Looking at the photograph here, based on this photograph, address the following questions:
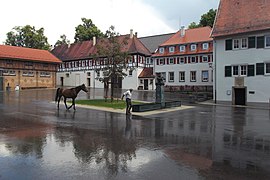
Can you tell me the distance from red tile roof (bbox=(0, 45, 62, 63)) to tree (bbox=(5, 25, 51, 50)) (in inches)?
490

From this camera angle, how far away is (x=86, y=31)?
6812cm

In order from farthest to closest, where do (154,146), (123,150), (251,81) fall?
(251,81) → (154,146) → (123,150)

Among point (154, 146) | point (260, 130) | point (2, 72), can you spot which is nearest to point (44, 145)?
point (154, 146)

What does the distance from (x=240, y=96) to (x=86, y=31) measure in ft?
160

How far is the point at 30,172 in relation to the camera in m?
5.66

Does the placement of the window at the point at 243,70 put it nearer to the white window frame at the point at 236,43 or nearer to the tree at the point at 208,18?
the white window frame at the point at 236,43

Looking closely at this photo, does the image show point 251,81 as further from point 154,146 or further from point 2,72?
point 2,72

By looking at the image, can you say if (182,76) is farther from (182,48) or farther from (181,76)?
(182,48)

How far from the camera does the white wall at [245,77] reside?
2759 centimetres

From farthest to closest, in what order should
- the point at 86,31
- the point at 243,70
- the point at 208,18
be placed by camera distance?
1. the point at 86,31
2. the point at 208,18
3. the point at 243,70

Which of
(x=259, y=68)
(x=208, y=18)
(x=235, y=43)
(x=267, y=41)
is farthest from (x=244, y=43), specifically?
(x=208, y=18)

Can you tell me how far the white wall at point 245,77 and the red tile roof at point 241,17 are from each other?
1.79m

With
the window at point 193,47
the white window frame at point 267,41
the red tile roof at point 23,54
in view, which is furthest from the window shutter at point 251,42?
the red tile roof at point 23,54

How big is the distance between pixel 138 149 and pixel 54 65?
52340mm
